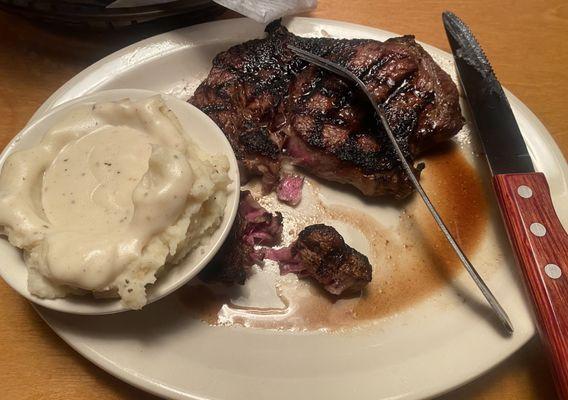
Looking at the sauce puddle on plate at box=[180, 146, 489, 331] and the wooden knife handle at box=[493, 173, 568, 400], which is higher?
the wooden knife handle at box=[493, 173, 568, 400]

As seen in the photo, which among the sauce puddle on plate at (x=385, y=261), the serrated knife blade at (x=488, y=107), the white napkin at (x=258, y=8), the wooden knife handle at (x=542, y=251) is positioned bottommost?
the sauce puddle on plate at (x=385, y=261)

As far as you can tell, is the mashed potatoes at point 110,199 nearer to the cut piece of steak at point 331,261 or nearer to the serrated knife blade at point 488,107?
the cut piece of steak at point 331,261

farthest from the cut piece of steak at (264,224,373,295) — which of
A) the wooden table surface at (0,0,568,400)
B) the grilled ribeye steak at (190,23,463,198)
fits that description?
the wooden table surface at (0,0,568,400)

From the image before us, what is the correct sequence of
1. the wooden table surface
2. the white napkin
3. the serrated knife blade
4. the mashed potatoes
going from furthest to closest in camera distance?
1. the white napkin
2. the serrated knife blade
3. the wooden table surface
4. the mashed potatoes

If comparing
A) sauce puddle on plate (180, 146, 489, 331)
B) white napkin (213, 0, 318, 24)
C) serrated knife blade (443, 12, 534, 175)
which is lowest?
sauce puddle on plate (180, 146, 489, 331)

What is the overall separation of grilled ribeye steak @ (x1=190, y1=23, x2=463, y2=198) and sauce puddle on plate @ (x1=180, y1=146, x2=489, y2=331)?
15cm

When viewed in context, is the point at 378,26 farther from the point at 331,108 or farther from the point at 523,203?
the point at 523,203

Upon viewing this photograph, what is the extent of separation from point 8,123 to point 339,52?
179 cm

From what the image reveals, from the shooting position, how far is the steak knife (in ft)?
6.36

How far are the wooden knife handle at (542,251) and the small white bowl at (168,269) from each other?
1152mm

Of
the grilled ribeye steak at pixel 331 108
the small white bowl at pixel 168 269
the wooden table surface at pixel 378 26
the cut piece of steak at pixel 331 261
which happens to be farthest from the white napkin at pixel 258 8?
the cut piece of steak at pixel 331 261

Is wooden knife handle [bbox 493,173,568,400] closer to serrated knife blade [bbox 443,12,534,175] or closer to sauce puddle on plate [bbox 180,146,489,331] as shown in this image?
serrated knife blade [bbox 443,12,534,175]

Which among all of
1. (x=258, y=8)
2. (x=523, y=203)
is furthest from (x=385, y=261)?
(x=258, y=8)

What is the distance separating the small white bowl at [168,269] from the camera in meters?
1.86
